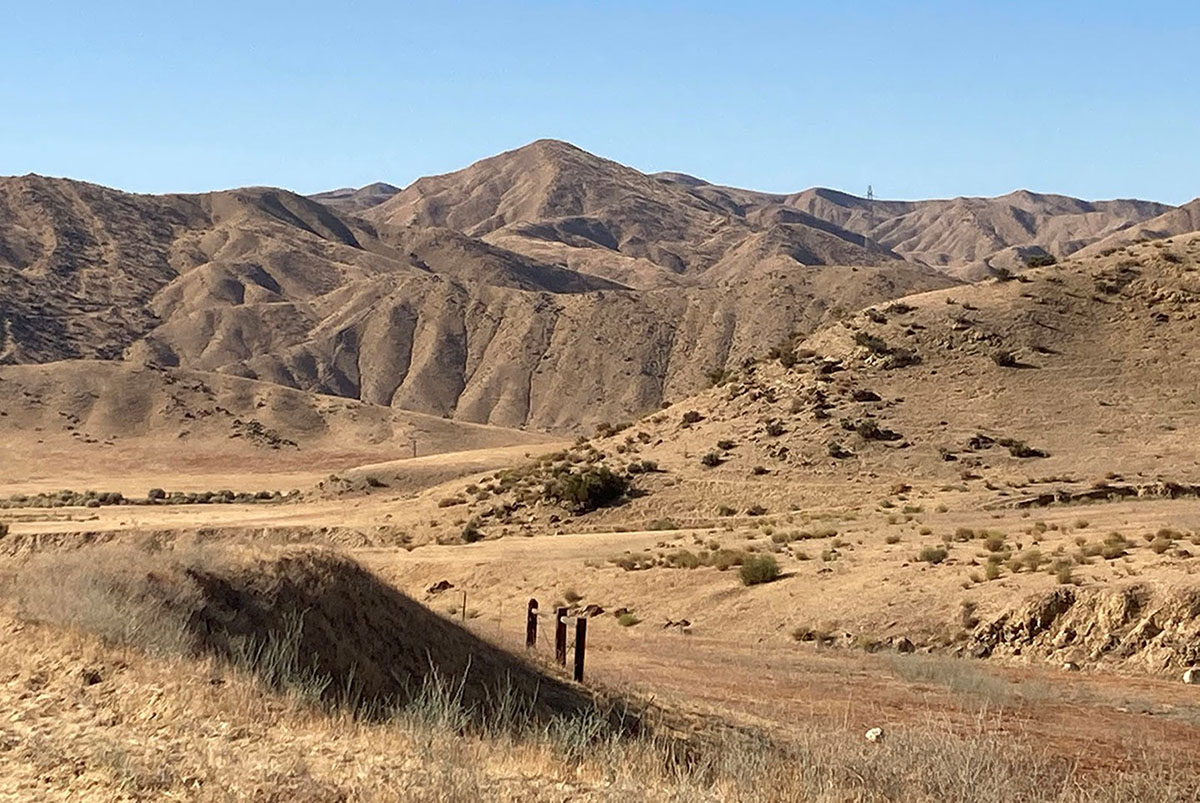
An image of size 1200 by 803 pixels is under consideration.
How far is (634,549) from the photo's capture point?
112 feet

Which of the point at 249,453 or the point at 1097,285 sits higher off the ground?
the point at 1097,285

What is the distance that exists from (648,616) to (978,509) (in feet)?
46.8

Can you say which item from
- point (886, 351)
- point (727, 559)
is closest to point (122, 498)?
point (886, 351)

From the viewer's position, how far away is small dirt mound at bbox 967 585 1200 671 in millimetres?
19781

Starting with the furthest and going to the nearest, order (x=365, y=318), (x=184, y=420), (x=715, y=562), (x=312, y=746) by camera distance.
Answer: (x=365, y=318), (x=184, y=420), (x=715, y=562), (x=312, y=746)

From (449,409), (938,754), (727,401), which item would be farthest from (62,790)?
(449,409)

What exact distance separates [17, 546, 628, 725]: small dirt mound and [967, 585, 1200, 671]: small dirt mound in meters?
9.54

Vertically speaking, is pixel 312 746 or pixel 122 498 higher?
pixel 312 746

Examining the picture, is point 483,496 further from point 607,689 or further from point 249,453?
point 249,453

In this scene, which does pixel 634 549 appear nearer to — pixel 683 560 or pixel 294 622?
pixel 683 560

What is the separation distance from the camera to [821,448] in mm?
46750

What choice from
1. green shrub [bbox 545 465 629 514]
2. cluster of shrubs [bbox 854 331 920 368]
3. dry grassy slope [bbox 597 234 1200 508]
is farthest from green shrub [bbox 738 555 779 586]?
cluster of shrubs [bbox 854 331 920 368]

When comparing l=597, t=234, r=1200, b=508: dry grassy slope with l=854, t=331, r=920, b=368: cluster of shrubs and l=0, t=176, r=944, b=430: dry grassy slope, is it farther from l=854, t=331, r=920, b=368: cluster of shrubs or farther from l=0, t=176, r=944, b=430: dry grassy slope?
l=0, t=176, r=944, b=430: dry grassy slope

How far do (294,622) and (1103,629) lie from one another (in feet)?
44.3
